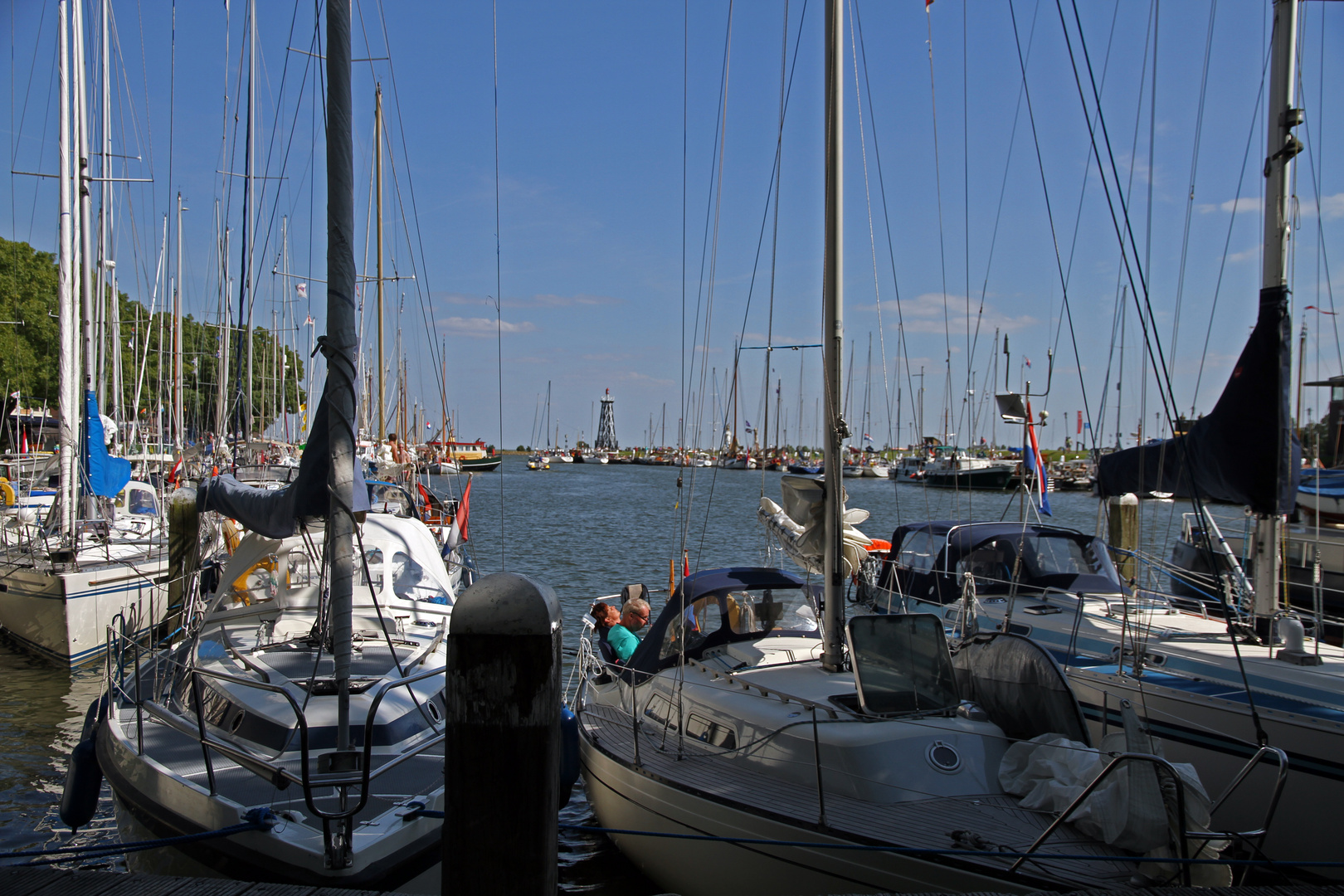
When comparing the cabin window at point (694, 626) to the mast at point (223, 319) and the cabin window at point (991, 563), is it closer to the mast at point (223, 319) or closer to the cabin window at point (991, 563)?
the cabin window at point (991, 563)

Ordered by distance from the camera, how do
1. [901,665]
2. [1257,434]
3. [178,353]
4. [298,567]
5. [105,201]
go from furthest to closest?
[178,353] < [105,201] < [298,567] < [1257,434] < [901,665]

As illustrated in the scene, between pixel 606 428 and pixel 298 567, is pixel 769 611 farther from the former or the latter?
pixel 606 428

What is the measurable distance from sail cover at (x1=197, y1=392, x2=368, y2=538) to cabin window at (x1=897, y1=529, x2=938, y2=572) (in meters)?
8.10

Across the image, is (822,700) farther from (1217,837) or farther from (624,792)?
(1217,837)

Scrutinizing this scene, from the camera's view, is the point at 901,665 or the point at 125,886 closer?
the point at 125,886

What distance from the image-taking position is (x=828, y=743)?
5688mm

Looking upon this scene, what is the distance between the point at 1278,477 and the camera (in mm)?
7750

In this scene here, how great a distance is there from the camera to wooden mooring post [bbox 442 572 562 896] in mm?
3494

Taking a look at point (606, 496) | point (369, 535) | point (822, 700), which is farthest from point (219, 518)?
point (606, 496)

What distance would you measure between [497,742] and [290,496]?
14.8 feet

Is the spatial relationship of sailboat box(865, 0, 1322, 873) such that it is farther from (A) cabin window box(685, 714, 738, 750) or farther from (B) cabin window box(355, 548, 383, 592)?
(B) cabin window box(355, 548, 383, 592)

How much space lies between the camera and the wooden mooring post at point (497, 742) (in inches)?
138

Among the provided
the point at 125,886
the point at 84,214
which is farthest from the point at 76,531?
the point at 125,886

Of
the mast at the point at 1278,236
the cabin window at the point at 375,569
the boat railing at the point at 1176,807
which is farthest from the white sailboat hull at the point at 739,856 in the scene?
the mast at the point at 1278,236
